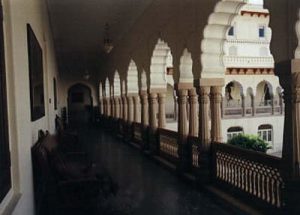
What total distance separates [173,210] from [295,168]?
178 cm

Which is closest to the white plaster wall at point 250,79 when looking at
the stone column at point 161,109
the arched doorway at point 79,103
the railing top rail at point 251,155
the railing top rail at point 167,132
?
the arched doorway at point 79,103

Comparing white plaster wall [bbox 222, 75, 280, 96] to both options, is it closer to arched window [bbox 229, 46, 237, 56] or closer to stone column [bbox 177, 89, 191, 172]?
arched window [bbox 229, 46, 237, 56]

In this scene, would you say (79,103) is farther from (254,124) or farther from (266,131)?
(266,131)

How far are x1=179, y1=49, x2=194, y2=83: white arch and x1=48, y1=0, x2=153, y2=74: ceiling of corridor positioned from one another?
7.31ft

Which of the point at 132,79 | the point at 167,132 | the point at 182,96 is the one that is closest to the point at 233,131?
the point at 132,79

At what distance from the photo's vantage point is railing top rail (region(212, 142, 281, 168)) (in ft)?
12.5

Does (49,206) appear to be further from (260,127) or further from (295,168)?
(260,127)

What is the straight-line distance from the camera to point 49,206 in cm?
373

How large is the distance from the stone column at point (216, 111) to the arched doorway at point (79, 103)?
20.7m

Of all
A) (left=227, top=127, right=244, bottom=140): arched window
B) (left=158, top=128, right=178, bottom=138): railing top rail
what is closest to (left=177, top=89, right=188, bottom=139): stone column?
(left=158, top=128, right=178, bottom=138): railing top rail

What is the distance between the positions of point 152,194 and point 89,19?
590 cm

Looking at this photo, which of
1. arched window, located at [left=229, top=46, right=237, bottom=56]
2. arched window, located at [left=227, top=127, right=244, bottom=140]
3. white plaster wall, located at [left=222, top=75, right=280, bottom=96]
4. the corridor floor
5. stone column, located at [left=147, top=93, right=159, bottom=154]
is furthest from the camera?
arched window, located at [left=229, top=46, right=237, bottom=56]

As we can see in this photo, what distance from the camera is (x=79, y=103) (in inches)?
1032

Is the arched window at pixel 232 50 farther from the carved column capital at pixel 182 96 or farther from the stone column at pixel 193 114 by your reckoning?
the stone column at pixel 193 114
